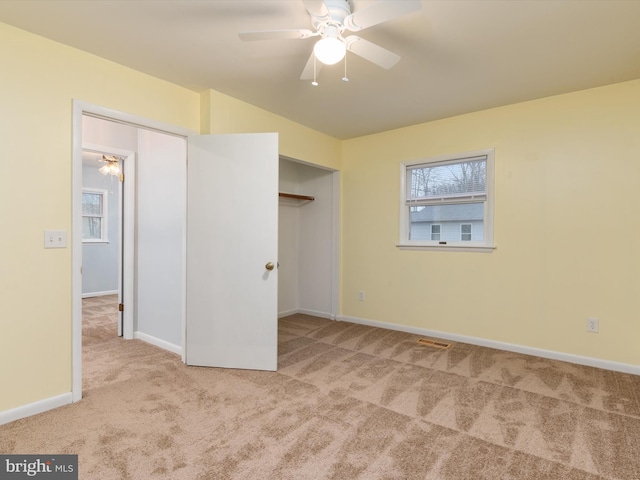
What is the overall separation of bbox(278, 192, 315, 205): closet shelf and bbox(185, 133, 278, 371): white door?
162 centimetres

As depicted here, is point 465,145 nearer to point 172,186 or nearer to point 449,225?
point 449,225

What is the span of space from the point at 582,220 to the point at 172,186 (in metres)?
3.88

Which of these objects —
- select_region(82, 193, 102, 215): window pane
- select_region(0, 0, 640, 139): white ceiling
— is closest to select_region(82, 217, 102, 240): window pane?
select_region(82, 193, 102, 215): window pane

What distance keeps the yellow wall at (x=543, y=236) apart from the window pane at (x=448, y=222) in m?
0.19

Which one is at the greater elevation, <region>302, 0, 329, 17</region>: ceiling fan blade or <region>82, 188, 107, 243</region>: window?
<region>302, 0, 329, 17</region>: ceiling fan blade

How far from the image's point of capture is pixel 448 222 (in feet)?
12.8

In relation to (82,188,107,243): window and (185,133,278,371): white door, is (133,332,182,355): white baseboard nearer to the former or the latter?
(185,133,278,371): white door

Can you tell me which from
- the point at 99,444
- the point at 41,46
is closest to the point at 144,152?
the point at 41,46

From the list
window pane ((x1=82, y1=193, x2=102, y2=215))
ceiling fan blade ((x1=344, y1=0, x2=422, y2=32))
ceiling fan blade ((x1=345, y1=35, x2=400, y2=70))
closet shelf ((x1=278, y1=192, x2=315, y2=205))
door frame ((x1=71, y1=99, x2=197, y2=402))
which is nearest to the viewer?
ceiling fan blade ((x1=344, y1=0, x2=422, y2=32))

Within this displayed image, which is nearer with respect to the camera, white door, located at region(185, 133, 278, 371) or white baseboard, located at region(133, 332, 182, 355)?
white door, located at region(185, 133, 278, 371)

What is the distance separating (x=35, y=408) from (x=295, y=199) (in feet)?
11.6

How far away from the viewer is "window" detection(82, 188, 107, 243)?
263 inches

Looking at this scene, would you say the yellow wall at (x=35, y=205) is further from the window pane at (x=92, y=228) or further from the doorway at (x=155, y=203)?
the window pane at (x=92, y=228)

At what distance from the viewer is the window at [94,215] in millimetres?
6668
